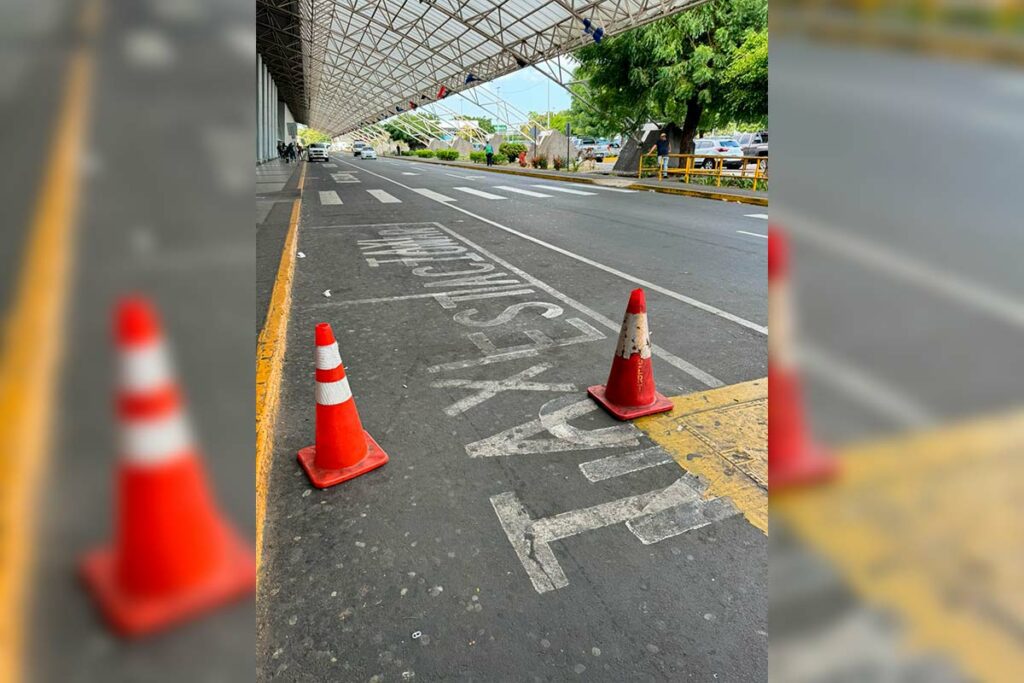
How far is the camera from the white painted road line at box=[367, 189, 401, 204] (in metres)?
14.7

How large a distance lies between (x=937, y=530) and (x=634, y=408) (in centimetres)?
282

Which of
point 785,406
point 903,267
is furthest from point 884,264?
point 785,406

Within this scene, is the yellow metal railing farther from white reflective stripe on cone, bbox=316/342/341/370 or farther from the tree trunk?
white reflective stripe on cone, bbox=316/342/341/370

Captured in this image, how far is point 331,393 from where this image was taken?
2.76 m

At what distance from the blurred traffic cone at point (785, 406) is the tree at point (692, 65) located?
20981mm

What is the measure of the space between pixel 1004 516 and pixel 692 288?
573 cm

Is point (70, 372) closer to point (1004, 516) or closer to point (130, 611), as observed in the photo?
point (130, 611)

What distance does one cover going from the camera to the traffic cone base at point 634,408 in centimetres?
326

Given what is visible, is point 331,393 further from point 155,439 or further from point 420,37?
point 420,37

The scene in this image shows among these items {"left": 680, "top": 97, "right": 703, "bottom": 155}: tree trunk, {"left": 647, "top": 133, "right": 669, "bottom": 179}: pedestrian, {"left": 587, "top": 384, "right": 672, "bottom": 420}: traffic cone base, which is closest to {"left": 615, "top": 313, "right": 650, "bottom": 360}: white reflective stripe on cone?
{"left": 587, "top": 384, "right": 672, "bottom": 420}: traffic cone base

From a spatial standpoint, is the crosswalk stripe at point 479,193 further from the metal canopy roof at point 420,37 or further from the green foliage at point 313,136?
the green foliage at point 313,136

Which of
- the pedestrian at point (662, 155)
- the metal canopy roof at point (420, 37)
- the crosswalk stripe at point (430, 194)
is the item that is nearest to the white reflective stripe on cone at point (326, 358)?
the crosswalk stripe at point (430, 194)

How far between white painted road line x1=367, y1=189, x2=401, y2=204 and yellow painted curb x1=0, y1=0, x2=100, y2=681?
1466 cm

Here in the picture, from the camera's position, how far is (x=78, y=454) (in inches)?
14.0
